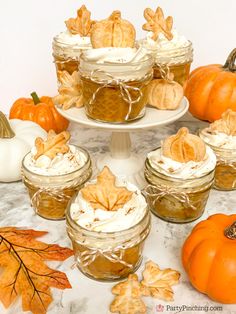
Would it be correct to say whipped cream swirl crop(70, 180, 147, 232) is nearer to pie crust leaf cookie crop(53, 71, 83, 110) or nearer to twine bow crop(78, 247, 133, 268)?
twine bow crop(78, 247, 133, 268)

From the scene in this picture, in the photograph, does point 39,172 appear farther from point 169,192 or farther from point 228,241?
point 228,241

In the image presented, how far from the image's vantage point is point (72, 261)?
3.67 ft

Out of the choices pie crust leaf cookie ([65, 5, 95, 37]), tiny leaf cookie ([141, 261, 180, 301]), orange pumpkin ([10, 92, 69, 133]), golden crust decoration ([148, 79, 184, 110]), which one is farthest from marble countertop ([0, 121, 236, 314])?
pie crust leaf cookie ([65, 5, 95, 37])

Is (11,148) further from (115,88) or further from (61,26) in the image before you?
(61,26)

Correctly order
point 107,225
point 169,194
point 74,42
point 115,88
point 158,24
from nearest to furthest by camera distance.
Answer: point 107,225, point 115,88, point 169,194, point 158,24, point 74,42

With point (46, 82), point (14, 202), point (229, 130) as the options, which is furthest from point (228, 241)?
point (46, 82)

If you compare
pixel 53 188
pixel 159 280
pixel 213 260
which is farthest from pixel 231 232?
pixel 53 188

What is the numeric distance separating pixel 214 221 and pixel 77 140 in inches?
31.7

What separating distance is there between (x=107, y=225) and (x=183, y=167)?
0.95 ft

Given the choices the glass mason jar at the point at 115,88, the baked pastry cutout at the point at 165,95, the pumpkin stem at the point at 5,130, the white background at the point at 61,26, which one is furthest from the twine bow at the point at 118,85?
the white background at the point at 61,26

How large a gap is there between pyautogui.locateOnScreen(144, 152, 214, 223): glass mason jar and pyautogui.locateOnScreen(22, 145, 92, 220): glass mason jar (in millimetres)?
186

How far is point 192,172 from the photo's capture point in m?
1.15

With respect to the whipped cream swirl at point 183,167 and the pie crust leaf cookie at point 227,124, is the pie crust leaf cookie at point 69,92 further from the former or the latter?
the pie crust leaf cookie at point 227,124

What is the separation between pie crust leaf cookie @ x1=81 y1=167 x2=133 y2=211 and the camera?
99 centimetres
